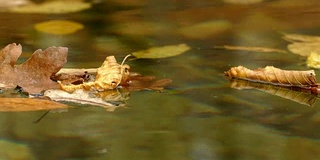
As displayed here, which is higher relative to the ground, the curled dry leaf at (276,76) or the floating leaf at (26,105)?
the floating leaf at (26,105)

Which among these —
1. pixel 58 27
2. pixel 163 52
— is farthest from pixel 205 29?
pixel 58 27

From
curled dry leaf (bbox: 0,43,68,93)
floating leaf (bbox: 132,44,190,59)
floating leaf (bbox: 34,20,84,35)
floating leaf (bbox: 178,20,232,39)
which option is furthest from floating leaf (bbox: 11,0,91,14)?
curled dry leaf (bbox: 0,43,68,93)

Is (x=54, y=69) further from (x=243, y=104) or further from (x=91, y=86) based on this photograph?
(x=243, y=104)

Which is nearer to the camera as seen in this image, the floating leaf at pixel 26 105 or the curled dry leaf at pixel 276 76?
the floating leaf at pixel 26 105

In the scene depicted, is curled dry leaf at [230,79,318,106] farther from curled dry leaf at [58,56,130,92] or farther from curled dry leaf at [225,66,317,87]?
curled dry leaf at [58,56,130,92]

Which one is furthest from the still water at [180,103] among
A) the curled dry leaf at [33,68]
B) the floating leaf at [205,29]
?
the curled dry leaf at [33,68]

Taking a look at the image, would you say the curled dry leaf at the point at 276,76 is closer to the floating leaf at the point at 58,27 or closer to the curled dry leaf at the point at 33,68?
the curled dry leaf at the point at 33,68

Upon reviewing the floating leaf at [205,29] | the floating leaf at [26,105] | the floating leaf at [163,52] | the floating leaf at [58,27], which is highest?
the floating leaf at [26,105]
